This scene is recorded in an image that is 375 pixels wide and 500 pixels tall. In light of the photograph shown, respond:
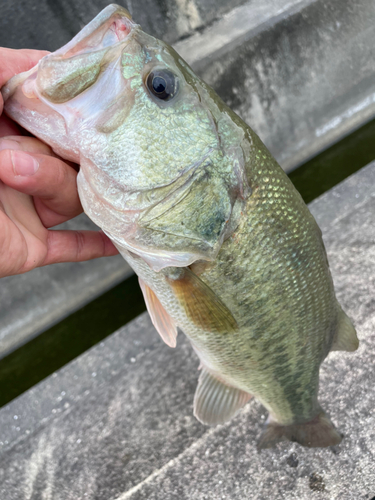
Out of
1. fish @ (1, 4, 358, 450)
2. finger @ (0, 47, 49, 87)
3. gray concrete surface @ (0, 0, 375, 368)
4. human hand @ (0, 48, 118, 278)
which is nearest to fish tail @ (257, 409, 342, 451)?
fish @ (1, 4, 358, 450)

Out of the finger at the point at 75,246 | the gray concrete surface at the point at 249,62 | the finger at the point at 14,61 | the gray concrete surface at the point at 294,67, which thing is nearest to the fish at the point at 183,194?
the finger at the point at 14,61

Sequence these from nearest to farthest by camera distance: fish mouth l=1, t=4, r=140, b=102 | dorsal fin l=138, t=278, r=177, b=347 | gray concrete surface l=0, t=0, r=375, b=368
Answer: fish mouth l=1, t=4, r=140, b=102 → dorsal fin l=138, t=278, r=177, b=347 → gray concrete surface l=0, t=0, r=375, b=368

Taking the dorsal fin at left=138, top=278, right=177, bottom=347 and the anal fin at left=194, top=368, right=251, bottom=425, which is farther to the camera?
the anal fin at left=194, top=368, right=251, bottom=425

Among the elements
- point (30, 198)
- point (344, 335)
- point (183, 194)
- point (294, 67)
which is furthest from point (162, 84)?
point (294, 67)

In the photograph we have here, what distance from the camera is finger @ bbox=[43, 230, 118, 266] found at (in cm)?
133

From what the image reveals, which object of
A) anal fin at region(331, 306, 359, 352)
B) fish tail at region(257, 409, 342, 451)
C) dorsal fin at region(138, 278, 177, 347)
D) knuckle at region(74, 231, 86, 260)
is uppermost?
knuckle at region(74, 231, 86, 260)

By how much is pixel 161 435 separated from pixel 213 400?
39 centimetres

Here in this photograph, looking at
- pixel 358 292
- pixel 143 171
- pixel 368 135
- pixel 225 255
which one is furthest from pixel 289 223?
pixel 368 135

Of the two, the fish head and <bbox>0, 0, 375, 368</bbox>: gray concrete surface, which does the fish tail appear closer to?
the fish head

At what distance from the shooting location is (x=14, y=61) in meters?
1.08

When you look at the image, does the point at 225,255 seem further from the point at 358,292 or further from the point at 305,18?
the point at 305,18

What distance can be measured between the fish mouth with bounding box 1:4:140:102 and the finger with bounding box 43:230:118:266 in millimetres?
529

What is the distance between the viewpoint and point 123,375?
195 centimetres

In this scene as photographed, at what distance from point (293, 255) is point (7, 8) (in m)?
2.35
